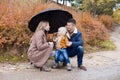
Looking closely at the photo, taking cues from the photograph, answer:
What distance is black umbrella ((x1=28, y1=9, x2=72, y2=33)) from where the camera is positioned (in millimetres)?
8689

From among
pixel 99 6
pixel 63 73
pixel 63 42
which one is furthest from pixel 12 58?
pixel 99 6

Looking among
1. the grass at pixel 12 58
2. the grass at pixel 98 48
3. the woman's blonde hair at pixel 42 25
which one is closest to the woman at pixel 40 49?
the woman's blonde hair at pixel 42 25

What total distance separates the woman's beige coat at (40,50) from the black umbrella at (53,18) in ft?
1.67

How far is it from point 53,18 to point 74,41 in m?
0.99

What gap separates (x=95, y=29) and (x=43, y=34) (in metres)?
5.83

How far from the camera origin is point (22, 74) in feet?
26.2

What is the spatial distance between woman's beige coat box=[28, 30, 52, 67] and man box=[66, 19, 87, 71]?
0.64m

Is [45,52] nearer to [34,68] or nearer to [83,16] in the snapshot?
[34,68]

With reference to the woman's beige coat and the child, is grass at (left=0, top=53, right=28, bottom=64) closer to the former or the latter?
the woman's beige coat

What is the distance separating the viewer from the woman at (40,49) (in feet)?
27.1

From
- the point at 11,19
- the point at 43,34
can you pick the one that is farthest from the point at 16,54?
the point at 43,34

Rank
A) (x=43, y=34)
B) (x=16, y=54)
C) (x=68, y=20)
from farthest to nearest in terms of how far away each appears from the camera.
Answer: (x=16, y=54) → (x=68, y=20) → (x=43, y=34)

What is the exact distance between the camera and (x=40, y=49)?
8273 millimetres

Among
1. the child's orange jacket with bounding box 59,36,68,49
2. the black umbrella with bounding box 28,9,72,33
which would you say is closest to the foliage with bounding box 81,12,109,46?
the black umbrella with bounding box 28,9,72,33
